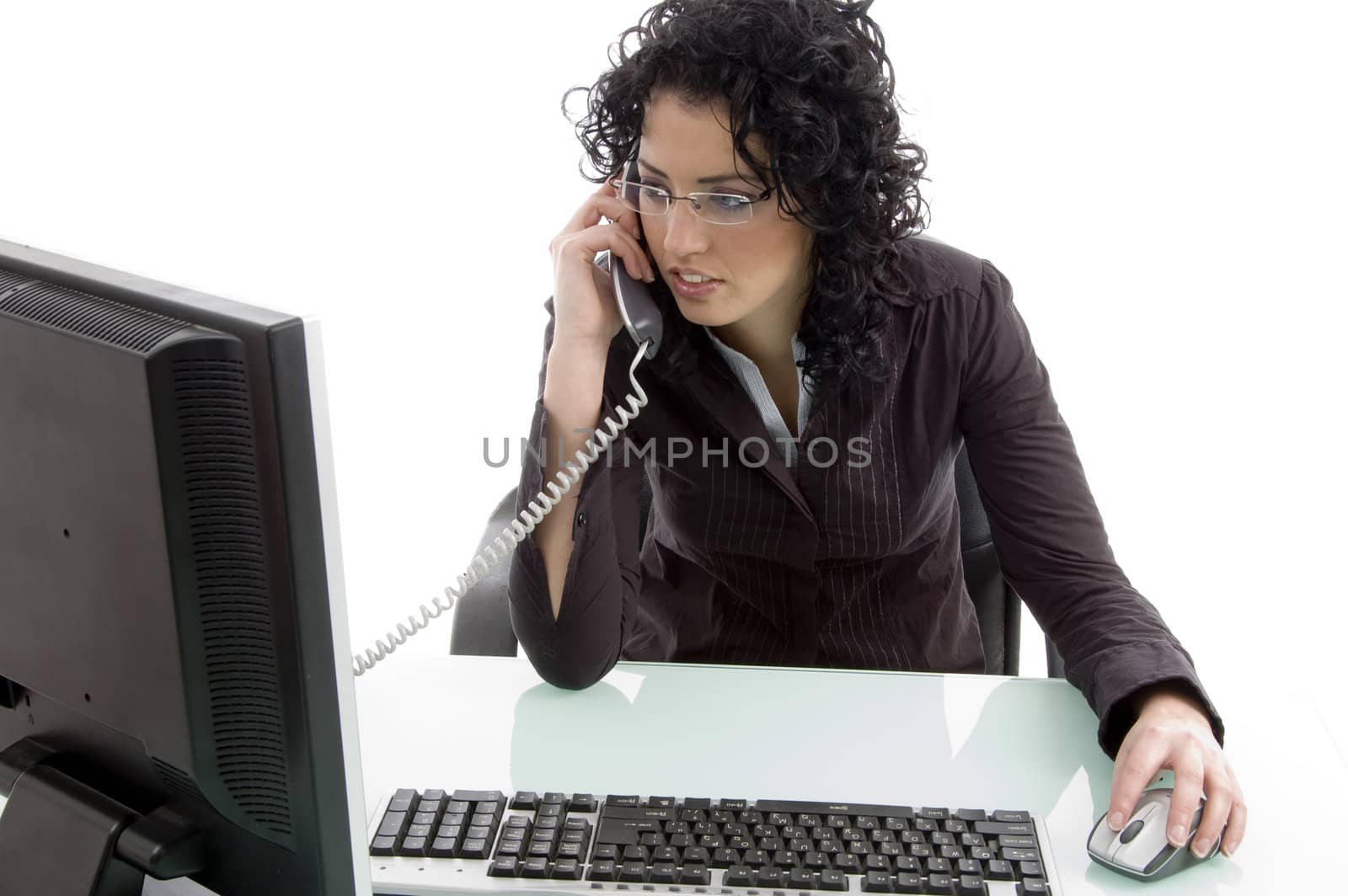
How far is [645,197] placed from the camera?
1.44 meters

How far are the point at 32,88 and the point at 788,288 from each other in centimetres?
213

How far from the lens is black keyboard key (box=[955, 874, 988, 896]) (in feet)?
3.28

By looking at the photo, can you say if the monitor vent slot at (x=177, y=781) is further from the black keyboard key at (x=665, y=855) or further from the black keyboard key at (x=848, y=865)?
the black keyboard key at (x=848, y=865)

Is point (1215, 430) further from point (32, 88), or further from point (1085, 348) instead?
point (32, 88)

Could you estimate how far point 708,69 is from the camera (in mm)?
1384

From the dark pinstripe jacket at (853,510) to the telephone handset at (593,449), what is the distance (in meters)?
0.02

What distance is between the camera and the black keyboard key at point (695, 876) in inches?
40.1

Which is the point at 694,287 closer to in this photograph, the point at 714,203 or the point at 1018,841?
the point at 714,203

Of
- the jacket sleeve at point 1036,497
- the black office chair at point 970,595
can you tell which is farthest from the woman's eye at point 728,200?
the black office chair at point 970,595

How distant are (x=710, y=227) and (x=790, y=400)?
292 mm

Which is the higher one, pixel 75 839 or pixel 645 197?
pixel 645 197

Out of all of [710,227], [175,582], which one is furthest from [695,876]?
[710,227]

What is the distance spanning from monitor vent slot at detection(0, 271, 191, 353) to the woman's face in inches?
27.6

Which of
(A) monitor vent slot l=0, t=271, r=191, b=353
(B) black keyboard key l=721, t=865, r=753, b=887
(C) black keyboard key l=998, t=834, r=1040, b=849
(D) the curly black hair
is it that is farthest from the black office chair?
(A) monitor vent slot l=0, t=271, r=191, b=353
